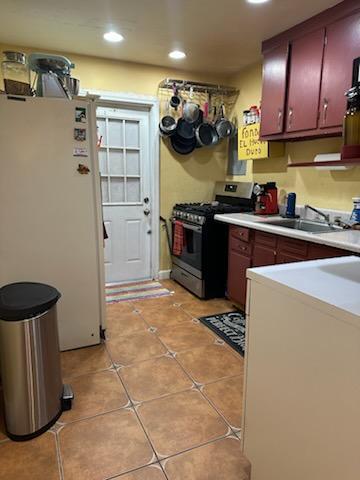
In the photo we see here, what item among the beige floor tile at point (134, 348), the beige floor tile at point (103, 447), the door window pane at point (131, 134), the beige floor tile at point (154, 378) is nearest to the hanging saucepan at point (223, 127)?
the door window pane at point (131, 134)

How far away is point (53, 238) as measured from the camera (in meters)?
2.37

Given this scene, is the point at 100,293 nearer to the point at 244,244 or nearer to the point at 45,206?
the point at 45,206

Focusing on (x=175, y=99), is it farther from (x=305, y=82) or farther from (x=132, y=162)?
(x=305, y=82)

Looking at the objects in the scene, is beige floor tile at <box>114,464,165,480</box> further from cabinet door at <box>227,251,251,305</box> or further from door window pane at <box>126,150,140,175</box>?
door window pane at <box>126,150,140,175</box>

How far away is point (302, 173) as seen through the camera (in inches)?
125

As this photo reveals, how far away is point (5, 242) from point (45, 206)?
0.35m

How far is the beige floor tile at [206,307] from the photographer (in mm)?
3309

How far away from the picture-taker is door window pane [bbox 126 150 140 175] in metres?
3.95

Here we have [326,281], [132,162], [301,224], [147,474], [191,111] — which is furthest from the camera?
[132,162]

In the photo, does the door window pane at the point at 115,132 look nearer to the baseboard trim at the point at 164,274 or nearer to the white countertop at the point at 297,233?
the white countertop at the point at 297,233

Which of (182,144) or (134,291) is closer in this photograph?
(134,291)

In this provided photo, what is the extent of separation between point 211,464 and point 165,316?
1.69 meters

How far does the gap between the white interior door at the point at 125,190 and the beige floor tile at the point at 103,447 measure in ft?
7.69

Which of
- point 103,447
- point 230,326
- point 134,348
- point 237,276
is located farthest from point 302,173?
point 103,447
